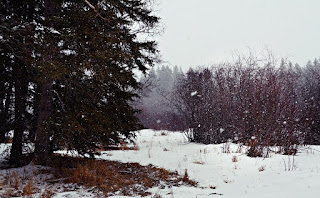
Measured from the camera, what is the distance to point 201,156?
22.3 feet

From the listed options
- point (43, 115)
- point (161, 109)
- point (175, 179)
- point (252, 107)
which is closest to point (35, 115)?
point (43, 115)

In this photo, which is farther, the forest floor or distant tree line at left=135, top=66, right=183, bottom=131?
distant tree line at left=135, top=66, right=183, bottom=131

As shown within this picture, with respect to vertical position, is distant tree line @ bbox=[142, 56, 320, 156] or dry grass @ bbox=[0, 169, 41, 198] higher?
distant tree line @ bbox=[142, 56, 320, 156]

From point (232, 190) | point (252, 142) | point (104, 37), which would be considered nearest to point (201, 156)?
point (252, 142)

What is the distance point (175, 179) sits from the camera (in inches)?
192

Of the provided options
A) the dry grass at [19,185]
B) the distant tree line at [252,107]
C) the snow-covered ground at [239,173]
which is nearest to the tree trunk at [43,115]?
the dry grass at [19,185]

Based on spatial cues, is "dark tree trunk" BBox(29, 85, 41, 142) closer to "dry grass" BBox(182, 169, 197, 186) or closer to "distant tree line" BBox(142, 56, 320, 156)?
"dry grass" BBox(182, 169, 197, 186)

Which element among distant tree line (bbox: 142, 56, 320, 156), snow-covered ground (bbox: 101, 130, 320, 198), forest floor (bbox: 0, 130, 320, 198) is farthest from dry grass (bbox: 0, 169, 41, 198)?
distant tree line (bbox: 142, 56, 320, 156)

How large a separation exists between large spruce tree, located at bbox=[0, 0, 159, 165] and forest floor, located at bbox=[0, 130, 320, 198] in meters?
0.61

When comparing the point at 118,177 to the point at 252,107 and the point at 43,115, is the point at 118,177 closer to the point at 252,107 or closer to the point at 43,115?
the point at 43,115

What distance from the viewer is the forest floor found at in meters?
3.78

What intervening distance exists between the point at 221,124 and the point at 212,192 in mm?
5823

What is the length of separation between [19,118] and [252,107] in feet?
20.5

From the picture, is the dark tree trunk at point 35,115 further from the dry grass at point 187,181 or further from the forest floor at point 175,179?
the dry grass at point 187,181
